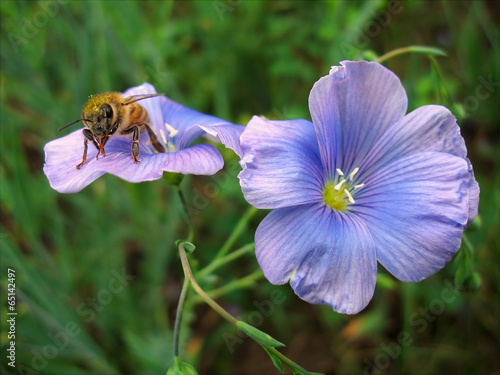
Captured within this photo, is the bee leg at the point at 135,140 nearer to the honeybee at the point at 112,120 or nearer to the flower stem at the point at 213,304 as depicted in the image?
the honeybee at the point at 112,120

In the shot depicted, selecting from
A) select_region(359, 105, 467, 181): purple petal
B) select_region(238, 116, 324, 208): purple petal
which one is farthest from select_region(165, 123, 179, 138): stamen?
select_region(359, 105, 467, 181): purple petal

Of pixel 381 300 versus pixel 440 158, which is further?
pixel 381 300

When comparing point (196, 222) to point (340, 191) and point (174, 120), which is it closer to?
point (174, 120)

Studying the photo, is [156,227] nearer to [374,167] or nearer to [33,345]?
[33,345]

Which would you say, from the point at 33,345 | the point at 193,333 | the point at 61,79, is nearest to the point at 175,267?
the point at 193,333

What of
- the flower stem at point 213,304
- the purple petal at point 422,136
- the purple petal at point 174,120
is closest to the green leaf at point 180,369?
the flower stem at point 213,304
